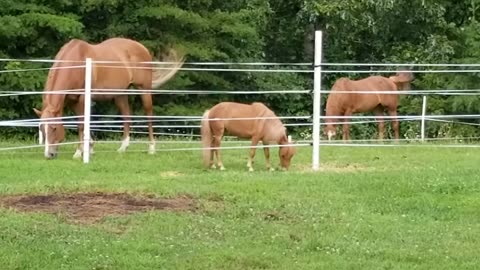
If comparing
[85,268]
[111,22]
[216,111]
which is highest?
[111,22]

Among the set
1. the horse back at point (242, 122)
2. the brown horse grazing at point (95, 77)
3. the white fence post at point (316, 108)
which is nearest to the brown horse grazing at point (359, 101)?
the brown horse grazing at point (95, 77)

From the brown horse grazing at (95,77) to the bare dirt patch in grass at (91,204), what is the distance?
12.9 ft

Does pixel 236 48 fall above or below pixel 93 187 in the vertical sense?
above

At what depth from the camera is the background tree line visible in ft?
67.6

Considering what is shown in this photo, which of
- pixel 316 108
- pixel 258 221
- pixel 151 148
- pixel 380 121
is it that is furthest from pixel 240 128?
pixel 380 121

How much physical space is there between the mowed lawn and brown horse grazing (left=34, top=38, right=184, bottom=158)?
92 centimetres

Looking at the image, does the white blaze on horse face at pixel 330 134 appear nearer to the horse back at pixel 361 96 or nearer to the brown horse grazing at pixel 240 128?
the horse back at pixel 361 96

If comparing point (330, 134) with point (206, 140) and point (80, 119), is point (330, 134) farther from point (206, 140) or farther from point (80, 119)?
point (206, 140)

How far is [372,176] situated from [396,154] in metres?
3.60

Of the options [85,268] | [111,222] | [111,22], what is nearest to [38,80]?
[111,22]

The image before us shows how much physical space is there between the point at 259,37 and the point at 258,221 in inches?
680

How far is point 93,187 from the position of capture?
9.24 m

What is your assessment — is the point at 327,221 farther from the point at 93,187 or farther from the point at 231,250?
the point at 93,187

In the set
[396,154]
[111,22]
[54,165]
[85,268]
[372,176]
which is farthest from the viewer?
[111,22]
